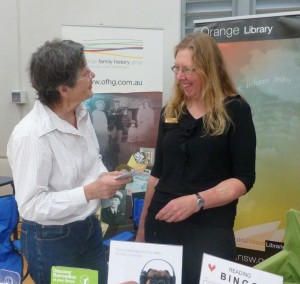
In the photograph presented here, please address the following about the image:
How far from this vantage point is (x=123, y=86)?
3281 mm

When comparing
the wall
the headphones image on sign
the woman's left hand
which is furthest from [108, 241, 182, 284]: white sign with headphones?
the wall

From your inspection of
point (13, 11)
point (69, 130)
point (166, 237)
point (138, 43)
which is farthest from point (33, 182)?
point (13, 11)

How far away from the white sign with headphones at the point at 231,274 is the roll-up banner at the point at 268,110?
6.48 feet

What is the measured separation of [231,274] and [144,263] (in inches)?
9.0

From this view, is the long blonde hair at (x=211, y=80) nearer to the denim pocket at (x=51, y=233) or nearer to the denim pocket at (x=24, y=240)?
the denim pocket at (x=51, y=233)

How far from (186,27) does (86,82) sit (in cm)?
241

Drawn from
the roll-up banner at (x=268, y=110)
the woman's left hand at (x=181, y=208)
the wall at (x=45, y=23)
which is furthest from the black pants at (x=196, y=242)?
the wall at (x=45, y=23)

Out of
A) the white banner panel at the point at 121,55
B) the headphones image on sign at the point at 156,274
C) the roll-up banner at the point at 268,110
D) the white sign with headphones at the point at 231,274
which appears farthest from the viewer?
the white banner panel at the point at 121,55

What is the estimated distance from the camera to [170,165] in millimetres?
1454

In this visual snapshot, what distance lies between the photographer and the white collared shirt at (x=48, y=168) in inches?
50.6

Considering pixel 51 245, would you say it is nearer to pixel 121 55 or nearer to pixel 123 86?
pixel 123 86

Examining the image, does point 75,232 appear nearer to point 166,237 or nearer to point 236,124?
point 166,237

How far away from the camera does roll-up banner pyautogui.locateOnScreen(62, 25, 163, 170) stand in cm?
325

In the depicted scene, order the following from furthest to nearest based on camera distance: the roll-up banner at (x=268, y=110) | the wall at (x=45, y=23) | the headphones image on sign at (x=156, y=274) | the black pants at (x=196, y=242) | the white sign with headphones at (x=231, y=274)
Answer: the wall at (x=45, y=23), the roll-up banner at (x=268, y=110), the black pants at (x=196, y=242), the headphones image on sign at (x=156, y=274), the white sign with headphones at (x=231, y=274)
